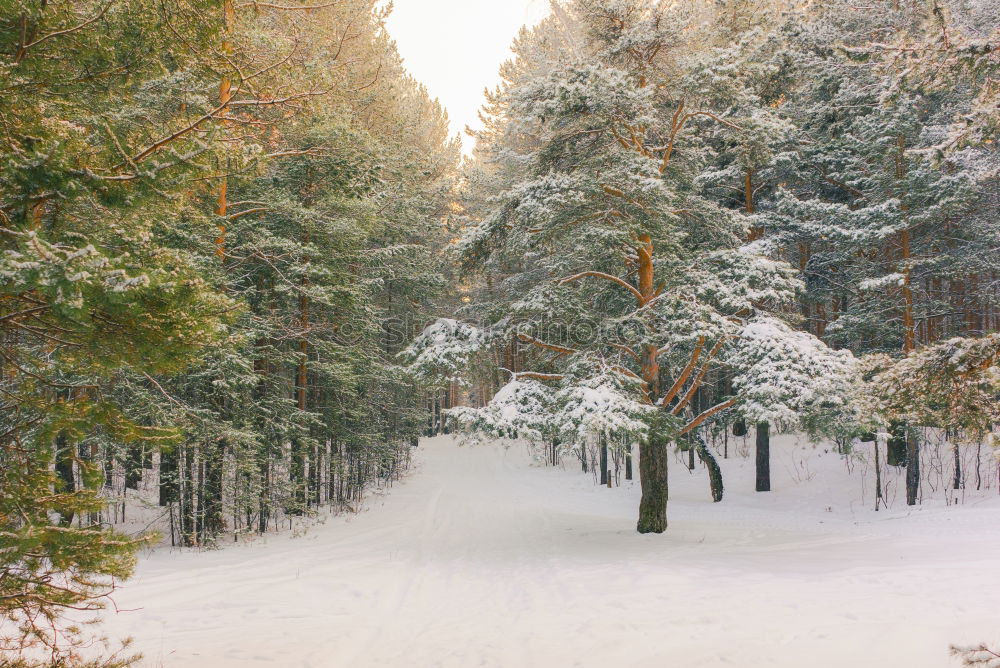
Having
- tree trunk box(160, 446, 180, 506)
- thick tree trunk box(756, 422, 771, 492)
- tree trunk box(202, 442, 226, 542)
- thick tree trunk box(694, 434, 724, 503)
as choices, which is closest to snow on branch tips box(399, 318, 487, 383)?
tree trunk box(202, 442, 226, 542)

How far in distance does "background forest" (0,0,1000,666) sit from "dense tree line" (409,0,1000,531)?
8cm

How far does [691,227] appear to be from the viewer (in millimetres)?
12016

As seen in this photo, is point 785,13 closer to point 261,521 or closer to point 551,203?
point 551,203

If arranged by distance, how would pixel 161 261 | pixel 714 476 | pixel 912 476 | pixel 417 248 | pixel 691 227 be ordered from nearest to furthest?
1. pixel 161 261
2. pixel 691 227
3. pixel 912 476
4. pixel 417 248
5. pixel 714 476

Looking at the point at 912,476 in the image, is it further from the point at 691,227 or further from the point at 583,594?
the point at 583,594

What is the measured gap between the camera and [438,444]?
119ft

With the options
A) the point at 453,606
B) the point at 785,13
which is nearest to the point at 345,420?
the point at 453,606

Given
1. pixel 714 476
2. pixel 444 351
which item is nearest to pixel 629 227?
pixel 444 351

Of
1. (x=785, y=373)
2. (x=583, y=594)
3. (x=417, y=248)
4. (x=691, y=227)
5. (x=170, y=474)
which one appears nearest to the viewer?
(x=583, y=594)

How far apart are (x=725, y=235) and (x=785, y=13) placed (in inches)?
316

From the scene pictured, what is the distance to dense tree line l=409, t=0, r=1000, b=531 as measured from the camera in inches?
373

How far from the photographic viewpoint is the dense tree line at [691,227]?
31.1ft

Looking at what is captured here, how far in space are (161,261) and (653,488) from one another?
392 inches

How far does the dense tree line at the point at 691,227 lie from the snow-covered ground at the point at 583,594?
200 centimetres
